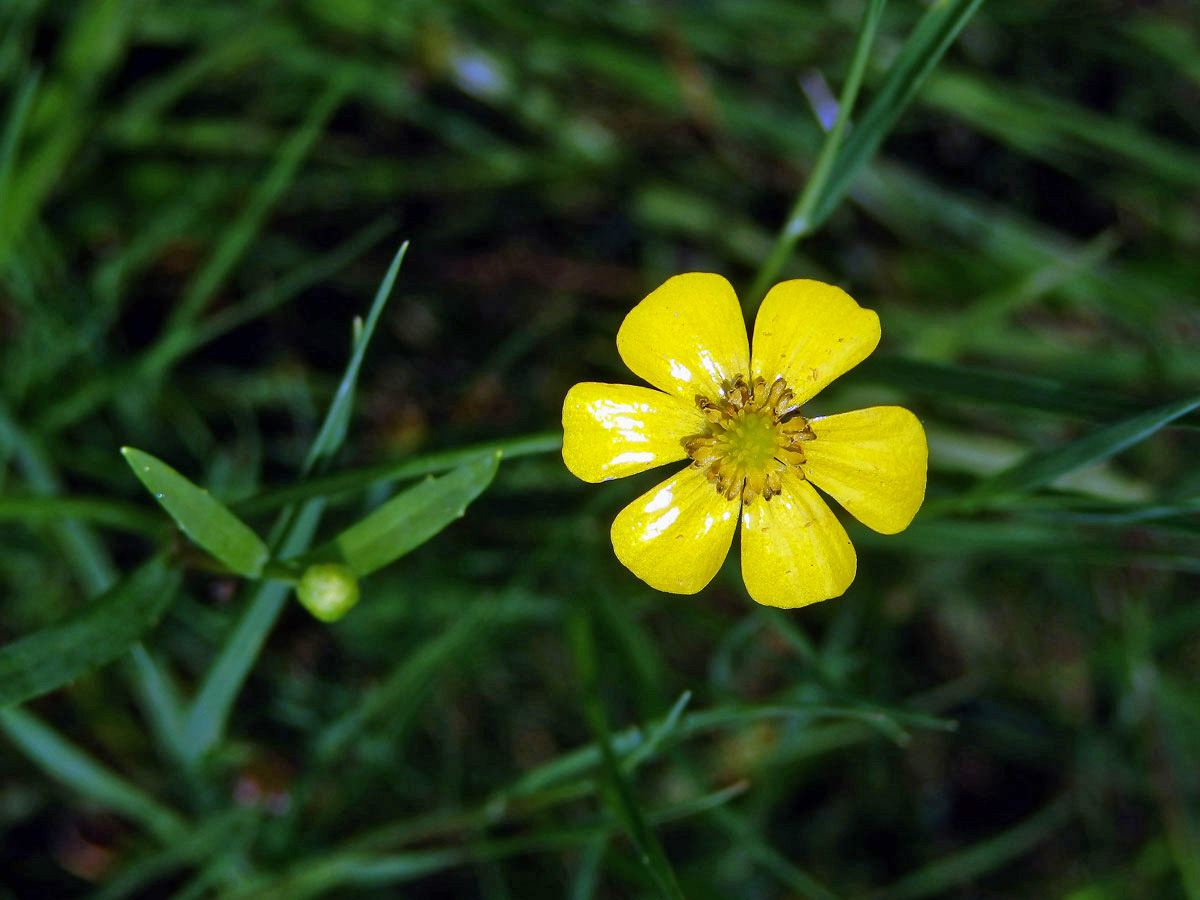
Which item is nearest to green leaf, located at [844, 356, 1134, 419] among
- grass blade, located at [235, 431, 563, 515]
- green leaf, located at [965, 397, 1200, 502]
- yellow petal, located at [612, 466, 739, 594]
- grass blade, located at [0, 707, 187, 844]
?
green leaf, located at [965, 397, 1200, 502]

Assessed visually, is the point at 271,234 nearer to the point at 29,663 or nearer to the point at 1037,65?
the point at 29,663

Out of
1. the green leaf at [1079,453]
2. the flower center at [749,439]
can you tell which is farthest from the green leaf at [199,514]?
the green leaf at [1079,453]

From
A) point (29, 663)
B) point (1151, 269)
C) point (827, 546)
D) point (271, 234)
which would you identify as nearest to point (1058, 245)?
point (1151, 269)

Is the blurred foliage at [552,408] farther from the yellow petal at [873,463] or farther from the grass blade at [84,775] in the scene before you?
the yellow petal at [873,463]

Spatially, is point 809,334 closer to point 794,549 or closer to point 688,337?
point 688,337

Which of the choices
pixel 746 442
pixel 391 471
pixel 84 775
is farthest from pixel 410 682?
pixel 746 442

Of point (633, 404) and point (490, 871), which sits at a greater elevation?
point (633, 404)

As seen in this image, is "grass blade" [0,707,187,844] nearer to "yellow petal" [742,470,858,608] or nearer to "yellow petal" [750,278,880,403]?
"yellow petal" [742,470,858,608]
